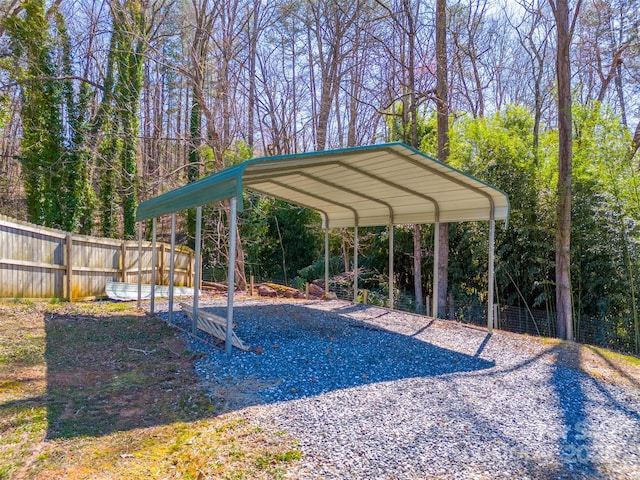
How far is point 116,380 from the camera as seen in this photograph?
420cm

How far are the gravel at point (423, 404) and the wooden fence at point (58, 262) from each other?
4.46 m

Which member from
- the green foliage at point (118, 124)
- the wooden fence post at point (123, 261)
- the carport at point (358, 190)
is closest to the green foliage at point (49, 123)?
the green foliage at point (118, 124)

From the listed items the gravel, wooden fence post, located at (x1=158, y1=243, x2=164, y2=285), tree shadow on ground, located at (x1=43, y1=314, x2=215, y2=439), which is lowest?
the gravel

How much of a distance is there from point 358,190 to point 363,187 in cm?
28

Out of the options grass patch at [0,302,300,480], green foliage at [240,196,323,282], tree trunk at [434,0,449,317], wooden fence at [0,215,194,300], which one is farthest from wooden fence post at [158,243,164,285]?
tree trunk at [434,0,449,317]

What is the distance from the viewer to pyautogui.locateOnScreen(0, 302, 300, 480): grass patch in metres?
2.56

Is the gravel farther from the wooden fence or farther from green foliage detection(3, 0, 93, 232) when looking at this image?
green foliage detection(3, 0, 93, 232)

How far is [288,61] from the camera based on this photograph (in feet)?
56.1

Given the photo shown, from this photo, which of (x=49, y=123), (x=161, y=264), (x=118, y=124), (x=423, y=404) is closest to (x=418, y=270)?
(x=161, y=264)

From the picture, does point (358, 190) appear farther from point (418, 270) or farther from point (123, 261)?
point (123, 261)

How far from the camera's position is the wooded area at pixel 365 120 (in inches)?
314

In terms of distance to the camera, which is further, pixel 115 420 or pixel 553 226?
pixel 553 226

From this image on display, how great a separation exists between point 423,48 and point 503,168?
5.52 metres

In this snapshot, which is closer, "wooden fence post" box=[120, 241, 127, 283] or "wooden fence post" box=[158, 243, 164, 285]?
"wooden fence post" box=[120, 241, 127, 283]
